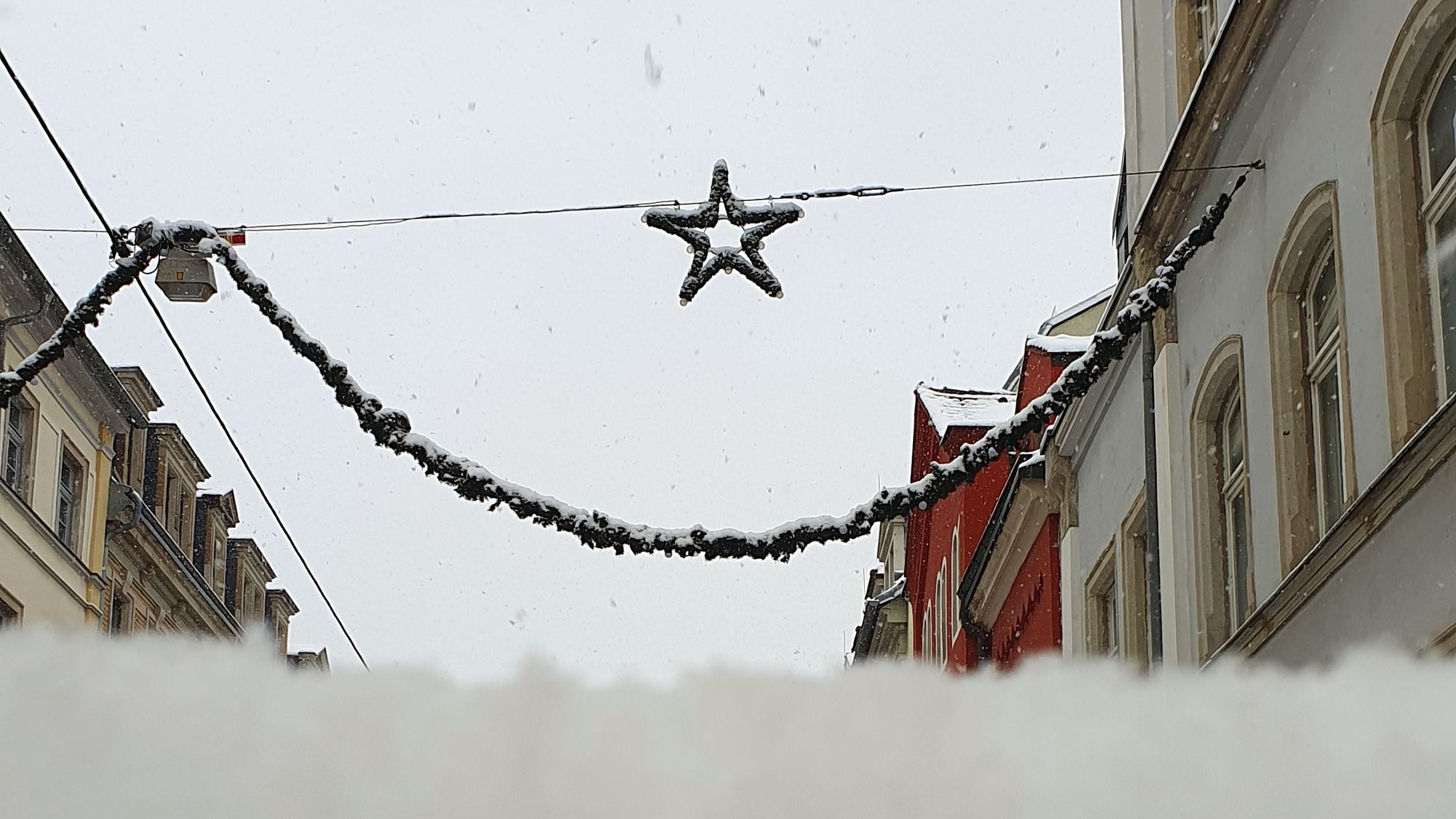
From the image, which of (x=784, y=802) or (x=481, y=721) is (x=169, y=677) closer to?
(x=481, y=721)

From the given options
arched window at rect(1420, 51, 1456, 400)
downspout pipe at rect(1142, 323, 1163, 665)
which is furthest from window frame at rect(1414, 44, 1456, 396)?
downspout pipe at rect(1142, 323, 1163, 665)

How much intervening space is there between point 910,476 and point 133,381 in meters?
13.2

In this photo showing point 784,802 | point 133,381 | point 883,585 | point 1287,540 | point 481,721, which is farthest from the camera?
point 883,585

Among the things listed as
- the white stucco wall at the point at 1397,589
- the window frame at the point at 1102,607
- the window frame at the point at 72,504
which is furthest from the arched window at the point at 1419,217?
the window frame at the point at 72,504

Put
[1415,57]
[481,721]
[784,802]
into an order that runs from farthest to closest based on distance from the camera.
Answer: [481,721]
[784,802]
[1415,57]

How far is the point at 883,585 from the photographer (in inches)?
1757

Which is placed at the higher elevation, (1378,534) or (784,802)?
(1378,534)

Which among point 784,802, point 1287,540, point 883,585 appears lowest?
point 784,802

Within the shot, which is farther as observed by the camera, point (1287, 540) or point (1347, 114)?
point (1287, 540)

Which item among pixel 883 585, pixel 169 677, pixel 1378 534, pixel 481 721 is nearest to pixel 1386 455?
pixel 1378 534

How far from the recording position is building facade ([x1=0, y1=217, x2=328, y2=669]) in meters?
25.5

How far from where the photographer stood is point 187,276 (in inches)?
425

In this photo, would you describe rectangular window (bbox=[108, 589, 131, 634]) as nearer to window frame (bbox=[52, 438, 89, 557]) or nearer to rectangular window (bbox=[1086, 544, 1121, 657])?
window frame (bbox=[52, 438, 89, 557])

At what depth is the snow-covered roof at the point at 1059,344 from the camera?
59.3 ft
